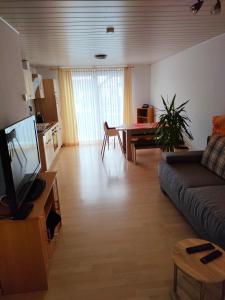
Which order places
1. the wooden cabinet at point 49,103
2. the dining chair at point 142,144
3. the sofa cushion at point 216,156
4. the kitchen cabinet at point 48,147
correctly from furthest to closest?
the wooden cabinet at point 49,103 → the dining chair at point 142,144 → the kitchen cabinet at point 48,147 → the sofa cushion at point 216,156

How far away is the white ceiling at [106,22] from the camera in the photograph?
194 cm

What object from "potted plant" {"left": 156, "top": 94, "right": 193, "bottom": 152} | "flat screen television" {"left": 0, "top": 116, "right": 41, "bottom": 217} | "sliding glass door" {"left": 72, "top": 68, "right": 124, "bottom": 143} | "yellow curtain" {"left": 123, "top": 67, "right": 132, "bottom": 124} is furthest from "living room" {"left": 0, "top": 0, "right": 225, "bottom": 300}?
"yellow curtain" {"left": 123, "top": 67, "right": 132, "bottom": 124}

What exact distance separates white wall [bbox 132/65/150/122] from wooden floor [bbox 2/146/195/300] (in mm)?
3256

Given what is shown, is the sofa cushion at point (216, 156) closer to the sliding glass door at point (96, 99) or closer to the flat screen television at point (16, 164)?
the flat screen television at point (16, 164)

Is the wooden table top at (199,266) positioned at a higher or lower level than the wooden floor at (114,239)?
higher

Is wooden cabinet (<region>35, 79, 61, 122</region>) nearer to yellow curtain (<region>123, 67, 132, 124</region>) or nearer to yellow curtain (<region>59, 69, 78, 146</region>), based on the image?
yellow curtain (<region>59, 69, 78, 146</region>)

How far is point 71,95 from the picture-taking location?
21.1ft

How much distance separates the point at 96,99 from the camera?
6.59 m

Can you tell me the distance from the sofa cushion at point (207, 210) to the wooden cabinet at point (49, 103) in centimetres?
435

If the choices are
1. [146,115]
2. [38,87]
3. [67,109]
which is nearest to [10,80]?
[38,87]

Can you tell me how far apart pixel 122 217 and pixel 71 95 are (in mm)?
4568

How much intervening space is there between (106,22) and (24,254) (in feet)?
7.76

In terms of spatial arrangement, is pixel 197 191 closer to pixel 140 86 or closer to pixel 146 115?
pixel 146 115

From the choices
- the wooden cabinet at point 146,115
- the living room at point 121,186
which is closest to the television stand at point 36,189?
the living room at point 121,186
